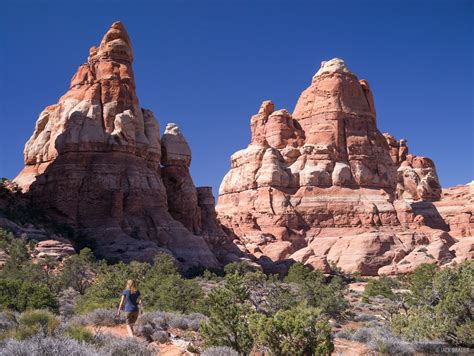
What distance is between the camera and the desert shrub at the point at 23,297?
1800 cm

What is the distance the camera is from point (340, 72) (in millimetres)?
79875

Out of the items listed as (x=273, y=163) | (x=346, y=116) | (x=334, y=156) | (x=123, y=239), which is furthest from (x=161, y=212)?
(x=346, y=116)

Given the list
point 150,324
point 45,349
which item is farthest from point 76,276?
point 45,349

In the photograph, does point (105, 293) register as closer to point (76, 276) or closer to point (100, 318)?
point (100, 318)

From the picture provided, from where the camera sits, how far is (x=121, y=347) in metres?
10.0

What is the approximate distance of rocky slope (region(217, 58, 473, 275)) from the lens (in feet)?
202

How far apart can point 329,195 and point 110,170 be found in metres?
33.0

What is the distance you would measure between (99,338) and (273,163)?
62.6 meters

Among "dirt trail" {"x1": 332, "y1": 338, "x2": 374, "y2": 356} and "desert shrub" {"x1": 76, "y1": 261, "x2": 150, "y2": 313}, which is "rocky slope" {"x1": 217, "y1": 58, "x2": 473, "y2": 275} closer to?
"desert shrub" {"x1": 76, "y1": 261, "x2": 150, "y2": 313}

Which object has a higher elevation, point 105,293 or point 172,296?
point 105,293

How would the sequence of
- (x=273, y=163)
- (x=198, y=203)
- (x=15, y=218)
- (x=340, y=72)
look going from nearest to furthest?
(x=15, y=218)
(x=198, y=203)
(x=273, y=163)
(x=340, y=72)

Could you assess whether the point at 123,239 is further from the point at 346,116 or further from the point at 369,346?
the point at 346,116

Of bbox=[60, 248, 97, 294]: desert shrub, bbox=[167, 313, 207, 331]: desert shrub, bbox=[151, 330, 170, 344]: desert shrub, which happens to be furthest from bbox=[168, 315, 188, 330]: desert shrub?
bbox=[60, 248, 97, 294]: desert shrub

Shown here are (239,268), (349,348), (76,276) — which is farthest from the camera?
(239,268)
